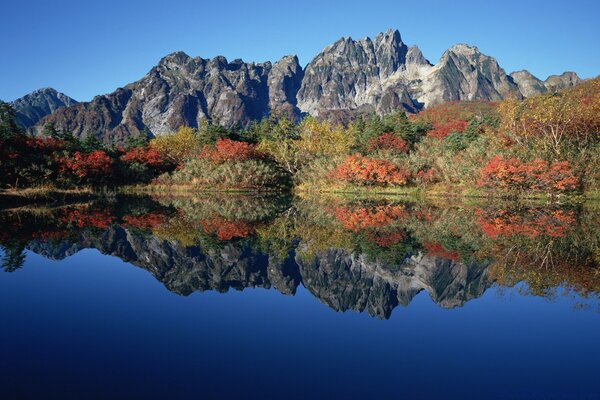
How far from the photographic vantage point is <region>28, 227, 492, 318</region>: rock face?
31.7ft

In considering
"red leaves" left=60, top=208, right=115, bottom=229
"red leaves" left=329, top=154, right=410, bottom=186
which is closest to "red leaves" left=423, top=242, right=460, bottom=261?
"red leaves" left=60, top=208, right=115, bottom=229

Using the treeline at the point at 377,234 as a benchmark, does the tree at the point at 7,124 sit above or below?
above

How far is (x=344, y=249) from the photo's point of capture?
14.5 m

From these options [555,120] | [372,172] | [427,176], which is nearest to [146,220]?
[372,172]

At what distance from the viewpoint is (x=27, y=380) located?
18.0ft

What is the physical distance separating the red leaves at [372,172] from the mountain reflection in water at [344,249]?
16.7 m

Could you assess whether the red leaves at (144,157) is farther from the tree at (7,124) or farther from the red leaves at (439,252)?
the red leaves at (439,252)

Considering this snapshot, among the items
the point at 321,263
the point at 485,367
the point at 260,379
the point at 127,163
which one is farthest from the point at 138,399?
the point at 127,163

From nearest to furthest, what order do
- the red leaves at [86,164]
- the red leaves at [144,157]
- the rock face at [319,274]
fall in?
the rock face at [319,274]
the red leaves at [86,164]
the red leaves at [144,157]

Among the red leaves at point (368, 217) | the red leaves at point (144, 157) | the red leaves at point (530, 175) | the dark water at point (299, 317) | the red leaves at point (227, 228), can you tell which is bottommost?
the dark water at point (299, 317)

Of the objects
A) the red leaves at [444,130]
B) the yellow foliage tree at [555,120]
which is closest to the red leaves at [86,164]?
the yellow foliage tree at [555,120]

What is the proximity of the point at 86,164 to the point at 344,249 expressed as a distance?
3288 centimetres

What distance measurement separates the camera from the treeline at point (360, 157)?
3394cm

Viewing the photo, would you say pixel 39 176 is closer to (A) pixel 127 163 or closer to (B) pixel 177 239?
(A) pixel 127 163
